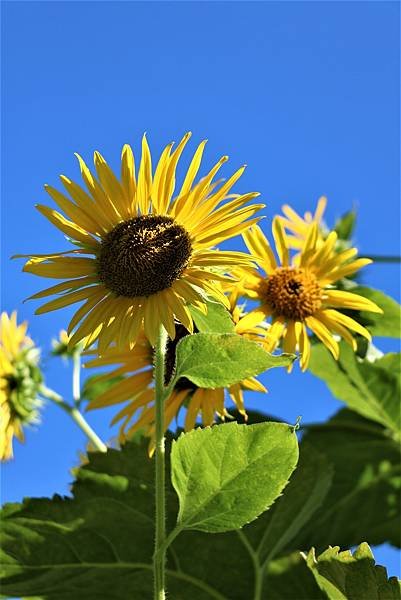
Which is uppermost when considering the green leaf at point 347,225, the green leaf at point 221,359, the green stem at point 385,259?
the green leaf at point 347,225

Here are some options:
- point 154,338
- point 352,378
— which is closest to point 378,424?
point 352,378

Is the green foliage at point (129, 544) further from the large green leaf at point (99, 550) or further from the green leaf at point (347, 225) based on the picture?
the green leaf at point (347, 225)

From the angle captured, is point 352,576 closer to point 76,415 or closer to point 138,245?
point 138,245

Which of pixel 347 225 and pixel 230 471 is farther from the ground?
pixel 347 225

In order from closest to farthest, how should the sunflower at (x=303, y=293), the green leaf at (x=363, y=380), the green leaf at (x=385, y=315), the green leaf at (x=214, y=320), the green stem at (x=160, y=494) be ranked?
the green stem at (x=160, y=494), the green leaf at (x=214, y=320), the sunflower at (x=303, y=293), the green leaf at (x=385, y=315), the green leaf at (x=363, y=380)

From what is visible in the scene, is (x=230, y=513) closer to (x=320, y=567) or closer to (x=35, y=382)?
(x=320, y=567)

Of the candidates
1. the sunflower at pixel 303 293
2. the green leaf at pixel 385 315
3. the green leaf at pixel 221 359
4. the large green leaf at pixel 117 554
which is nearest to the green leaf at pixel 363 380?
the green leaf at pixel 385 315

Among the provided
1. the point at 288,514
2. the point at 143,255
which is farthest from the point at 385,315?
the point at 143,255
